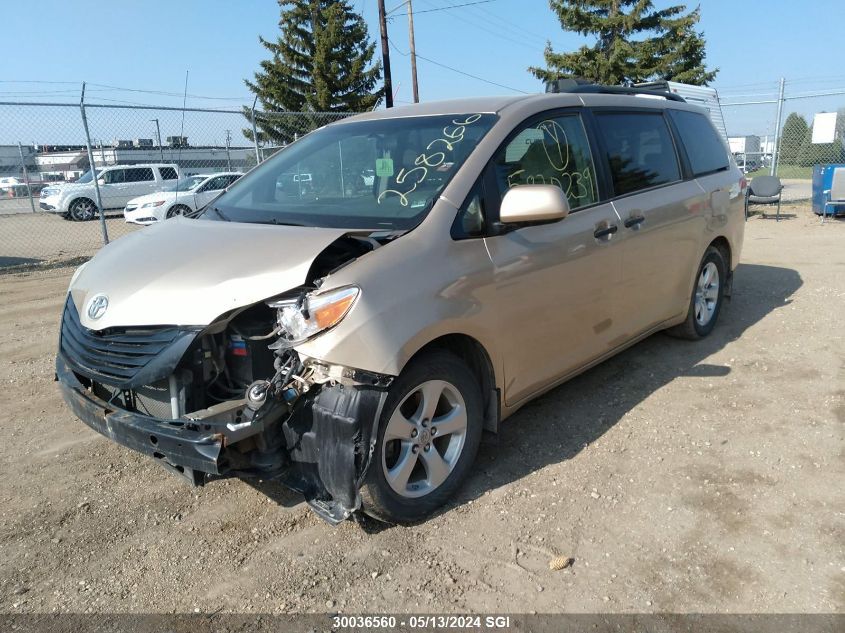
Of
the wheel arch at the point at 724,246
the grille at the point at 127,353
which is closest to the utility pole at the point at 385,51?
the wheel arch at the point at 724,246

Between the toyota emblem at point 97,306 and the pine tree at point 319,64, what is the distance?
2701 centimetres

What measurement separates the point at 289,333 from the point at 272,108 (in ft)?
97.5

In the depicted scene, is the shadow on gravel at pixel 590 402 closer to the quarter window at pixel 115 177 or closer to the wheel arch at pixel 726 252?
the wheel arch at pixel 726 252

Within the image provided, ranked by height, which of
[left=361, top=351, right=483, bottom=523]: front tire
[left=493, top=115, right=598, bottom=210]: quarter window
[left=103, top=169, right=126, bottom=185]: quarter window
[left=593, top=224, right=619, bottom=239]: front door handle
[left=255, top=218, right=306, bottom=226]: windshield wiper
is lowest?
[left=361, top=351, right=483, bottom=523]: front tire

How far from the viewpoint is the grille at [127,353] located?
2.57m

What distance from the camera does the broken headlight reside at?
252 cm

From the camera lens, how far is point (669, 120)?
478 cm

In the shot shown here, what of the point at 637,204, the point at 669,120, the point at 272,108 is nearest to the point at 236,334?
the point at 637,204

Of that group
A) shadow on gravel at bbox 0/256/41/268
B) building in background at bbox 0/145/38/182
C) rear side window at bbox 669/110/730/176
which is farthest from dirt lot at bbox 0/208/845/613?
building in background at bbox 0/145/38/182

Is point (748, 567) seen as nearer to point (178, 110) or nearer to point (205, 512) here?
Result: point (205, 512)

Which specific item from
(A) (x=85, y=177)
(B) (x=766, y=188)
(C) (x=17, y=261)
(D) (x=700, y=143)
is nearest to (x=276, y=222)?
(D) (x=700, y=143)

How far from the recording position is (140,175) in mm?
19484

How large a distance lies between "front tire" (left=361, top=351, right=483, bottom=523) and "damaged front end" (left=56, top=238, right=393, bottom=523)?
13cm

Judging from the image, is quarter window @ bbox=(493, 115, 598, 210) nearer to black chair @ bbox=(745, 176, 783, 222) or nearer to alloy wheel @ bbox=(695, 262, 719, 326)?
alloy wheel @ bbox=(695, 262, 719, 326)
